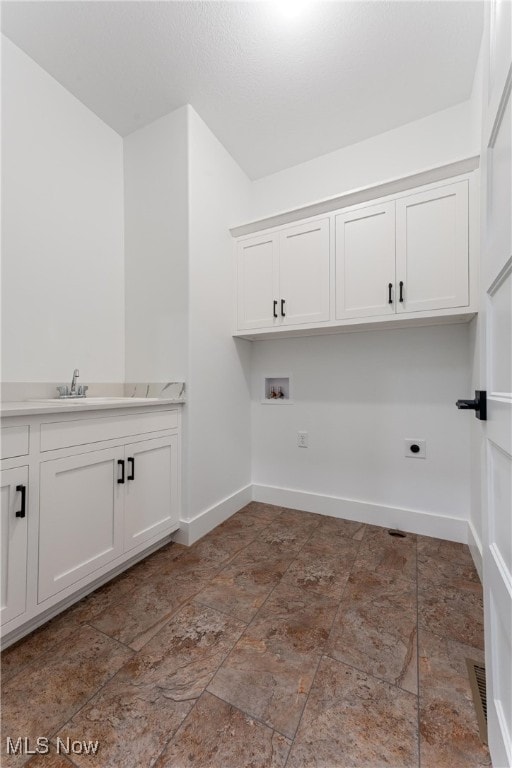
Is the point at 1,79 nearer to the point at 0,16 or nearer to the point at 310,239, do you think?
the point at 0,16

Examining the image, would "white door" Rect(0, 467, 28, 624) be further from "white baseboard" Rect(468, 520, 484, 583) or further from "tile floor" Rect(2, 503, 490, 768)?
"white baseboard" Rect(468, 520, 484, 583)

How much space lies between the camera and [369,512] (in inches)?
85.1

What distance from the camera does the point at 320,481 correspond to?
2357 mm

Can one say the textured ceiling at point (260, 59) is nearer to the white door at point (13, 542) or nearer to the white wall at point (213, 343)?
the white wall at point (213, 343)

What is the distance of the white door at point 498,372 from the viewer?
652mm

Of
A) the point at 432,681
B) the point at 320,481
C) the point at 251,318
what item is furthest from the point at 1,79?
the point at 432,681

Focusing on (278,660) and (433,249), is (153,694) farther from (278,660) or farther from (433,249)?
(433,249)

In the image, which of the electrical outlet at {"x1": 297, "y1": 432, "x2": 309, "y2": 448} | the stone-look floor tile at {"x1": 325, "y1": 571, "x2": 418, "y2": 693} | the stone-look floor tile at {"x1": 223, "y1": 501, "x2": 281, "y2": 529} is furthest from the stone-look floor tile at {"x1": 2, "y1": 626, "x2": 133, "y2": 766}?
the electrical outlet at {"x1": 297, "y1": 432, "x2": 309, "y2": 448}

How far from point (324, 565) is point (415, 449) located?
943 millimetres

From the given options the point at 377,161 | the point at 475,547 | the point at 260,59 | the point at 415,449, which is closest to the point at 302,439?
the point at 415,449

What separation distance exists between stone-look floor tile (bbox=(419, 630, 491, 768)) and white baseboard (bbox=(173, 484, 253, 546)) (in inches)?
49.6

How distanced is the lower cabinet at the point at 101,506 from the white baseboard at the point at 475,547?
5.42ft

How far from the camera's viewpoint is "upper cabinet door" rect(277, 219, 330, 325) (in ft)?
6.65

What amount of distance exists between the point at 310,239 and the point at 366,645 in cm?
215
